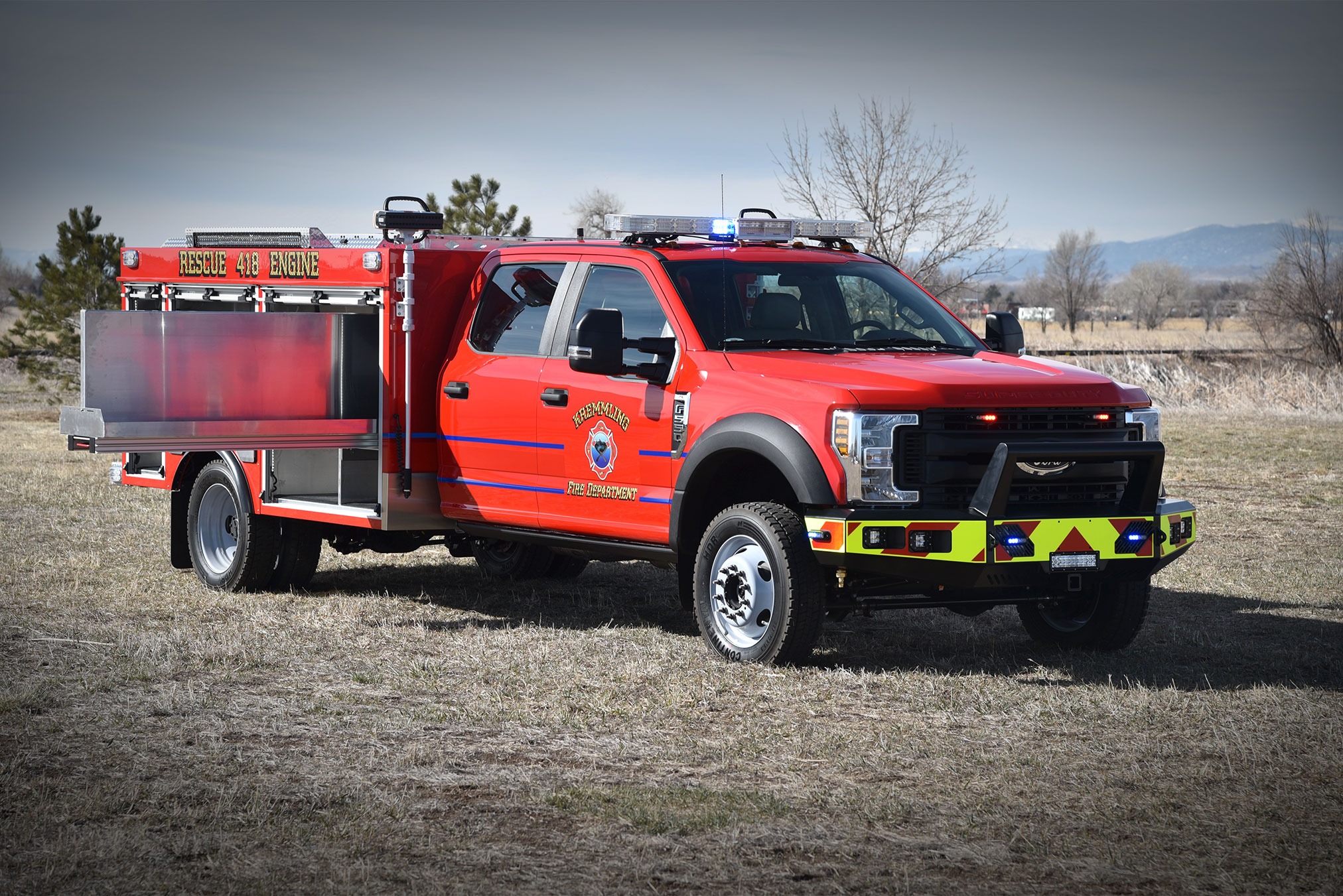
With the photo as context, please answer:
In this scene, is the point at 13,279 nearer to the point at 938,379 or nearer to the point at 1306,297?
the point at 1306,297

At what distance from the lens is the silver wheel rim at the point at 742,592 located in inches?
294

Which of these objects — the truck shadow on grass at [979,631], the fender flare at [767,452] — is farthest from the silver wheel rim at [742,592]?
the truck shadow on grass at [979,631]

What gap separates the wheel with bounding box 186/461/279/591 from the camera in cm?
991

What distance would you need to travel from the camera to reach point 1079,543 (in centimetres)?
723

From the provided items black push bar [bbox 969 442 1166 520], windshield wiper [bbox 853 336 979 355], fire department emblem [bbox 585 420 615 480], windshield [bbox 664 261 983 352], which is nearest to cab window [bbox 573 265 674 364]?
windshield [bbox 664 261 983 352]

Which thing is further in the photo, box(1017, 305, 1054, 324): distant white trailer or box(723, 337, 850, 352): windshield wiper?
box(1017, 305, 1054, 324): distant white trailer

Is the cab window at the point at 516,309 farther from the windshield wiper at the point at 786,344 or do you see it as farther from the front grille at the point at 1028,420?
the front grille at the point at 1028,420

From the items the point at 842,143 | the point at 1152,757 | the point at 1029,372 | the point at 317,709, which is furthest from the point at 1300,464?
the point at 317,709

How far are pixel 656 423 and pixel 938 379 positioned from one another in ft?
4.99

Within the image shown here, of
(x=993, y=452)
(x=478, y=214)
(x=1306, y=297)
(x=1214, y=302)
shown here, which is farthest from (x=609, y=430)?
(x=1214, y=302)

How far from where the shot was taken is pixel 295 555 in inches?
398

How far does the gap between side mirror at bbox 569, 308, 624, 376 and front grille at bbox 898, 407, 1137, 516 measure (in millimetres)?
1587

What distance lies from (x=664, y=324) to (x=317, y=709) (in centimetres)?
268

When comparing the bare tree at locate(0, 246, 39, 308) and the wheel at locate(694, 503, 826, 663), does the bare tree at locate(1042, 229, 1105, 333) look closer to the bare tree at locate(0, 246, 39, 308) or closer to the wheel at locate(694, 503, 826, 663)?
the bare tree at locate(0, 246, 39, 308)
